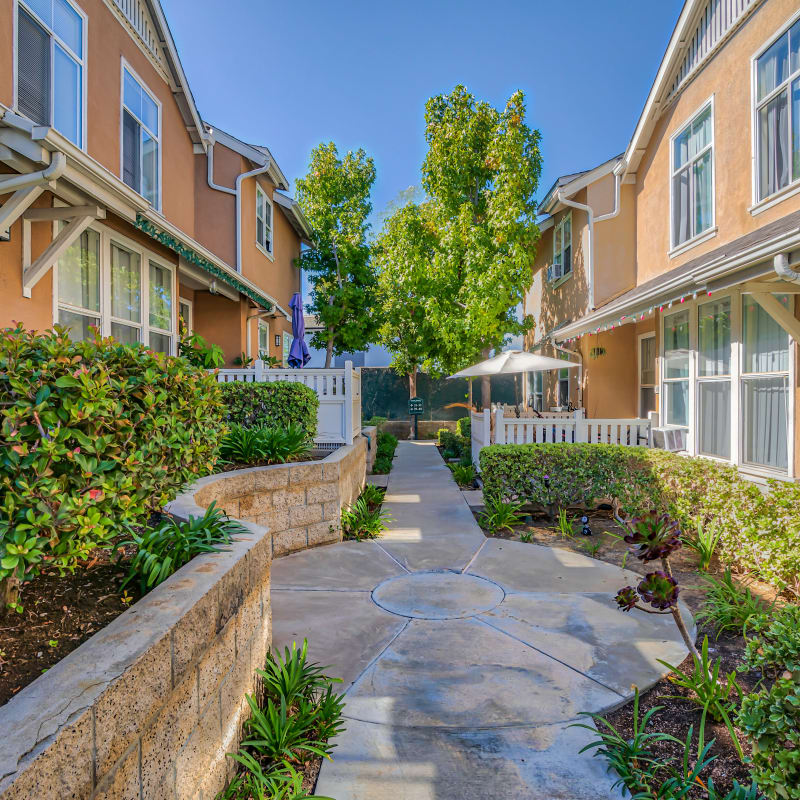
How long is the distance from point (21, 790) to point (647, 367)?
1136cm

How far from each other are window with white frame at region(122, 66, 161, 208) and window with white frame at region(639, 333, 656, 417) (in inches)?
371

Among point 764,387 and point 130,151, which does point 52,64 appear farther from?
point 764,387

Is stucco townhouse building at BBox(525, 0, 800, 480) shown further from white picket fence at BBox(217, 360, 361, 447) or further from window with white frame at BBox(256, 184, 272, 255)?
window with white frame at BBox(256, 184, 272, 255)

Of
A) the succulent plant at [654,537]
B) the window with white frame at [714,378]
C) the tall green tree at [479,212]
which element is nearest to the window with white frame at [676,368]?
the window with white frame at [714,378]

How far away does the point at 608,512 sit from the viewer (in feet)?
26.4

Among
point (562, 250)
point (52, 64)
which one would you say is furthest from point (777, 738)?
point (562, 250)

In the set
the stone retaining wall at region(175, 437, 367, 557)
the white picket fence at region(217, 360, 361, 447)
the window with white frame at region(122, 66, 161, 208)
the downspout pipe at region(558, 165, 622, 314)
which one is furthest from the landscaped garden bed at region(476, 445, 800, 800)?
the window with white frame at region(122, 66, 161, 208)

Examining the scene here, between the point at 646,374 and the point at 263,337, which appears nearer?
the point at 646,374

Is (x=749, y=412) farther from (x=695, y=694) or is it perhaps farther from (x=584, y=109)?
(x=584, y=109)

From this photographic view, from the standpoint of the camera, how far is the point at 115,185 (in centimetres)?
574

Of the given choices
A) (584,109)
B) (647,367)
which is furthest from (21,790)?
(584,109)

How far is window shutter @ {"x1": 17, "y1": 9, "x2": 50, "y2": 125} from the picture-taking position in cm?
596

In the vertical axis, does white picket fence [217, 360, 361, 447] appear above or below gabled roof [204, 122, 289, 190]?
below

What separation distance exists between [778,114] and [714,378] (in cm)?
331
